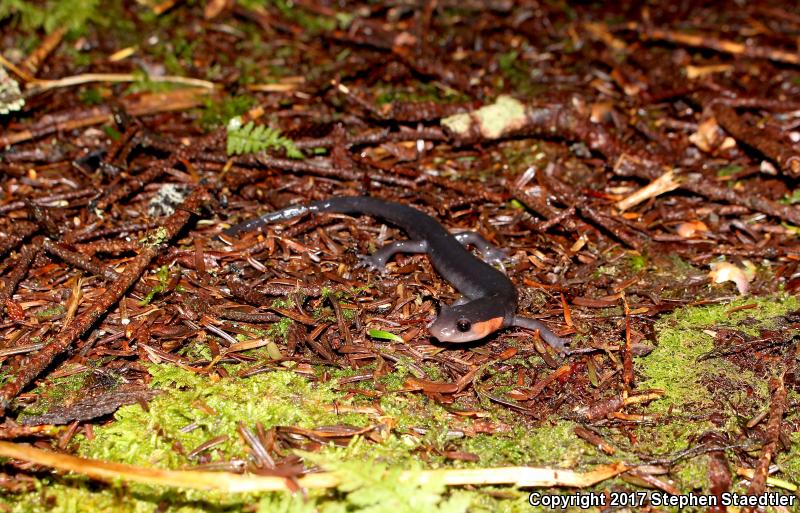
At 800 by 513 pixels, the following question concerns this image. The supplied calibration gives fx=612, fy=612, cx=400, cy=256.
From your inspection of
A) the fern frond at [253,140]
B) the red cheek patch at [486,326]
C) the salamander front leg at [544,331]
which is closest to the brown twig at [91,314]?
the fern frond at [253,140]

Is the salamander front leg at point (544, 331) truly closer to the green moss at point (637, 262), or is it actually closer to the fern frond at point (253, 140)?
the green moss at point (637, 262)

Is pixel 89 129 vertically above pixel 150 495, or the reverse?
pixel 89 129

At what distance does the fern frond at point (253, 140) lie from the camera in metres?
5.61

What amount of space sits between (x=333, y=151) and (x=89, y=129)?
2.48 m

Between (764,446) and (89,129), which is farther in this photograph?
(89,129)

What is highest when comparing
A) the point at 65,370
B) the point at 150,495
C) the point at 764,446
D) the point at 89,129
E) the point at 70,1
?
the point at 70,1

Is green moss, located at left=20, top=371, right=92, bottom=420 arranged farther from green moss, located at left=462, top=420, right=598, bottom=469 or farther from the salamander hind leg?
the salamander hind leg

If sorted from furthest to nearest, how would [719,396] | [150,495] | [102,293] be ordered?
1. [102,293]
2. [719,396]
3. [150,495]

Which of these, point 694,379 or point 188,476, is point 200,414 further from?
point 694,379

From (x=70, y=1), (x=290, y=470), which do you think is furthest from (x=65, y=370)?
(x=70, y=1)

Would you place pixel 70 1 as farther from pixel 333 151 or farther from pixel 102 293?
pixel 102 293

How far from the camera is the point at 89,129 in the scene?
6.08 m

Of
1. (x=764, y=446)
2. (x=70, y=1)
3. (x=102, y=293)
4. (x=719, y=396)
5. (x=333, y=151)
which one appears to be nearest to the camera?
(x=764, y=446)

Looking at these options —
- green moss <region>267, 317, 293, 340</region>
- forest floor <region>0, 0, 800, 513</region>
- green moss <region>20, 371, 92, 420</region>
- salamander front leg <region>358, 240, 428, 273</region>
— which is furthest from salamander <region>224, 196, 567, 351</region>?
green moss <region>20, 371, 92, 420</region>
